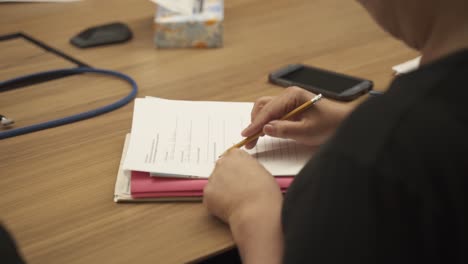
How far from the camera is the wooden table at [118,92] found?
864 millimetres

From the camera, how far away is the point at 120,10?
1.71m

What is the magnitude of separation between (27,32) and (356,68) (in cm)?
81

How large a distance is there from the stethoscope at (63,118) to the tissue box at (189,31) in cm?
18

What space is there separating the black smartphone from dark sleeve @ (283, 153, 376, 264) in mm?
574

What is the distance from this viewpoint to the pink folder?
93 centimetres

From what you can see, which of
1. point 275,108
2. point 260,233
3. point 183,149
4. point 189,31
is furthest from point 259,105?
point 189,31

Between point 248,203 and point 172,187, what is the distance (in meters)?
0.12

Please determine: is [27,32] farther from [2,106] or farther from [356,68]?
[356,68]

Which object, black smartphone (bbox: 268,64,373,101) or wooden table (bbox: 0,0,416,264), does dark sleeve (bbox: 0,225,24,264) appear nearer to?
wooden table (bbox: 0,0,416,264)

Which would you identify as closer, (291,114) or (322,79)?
(291,114)

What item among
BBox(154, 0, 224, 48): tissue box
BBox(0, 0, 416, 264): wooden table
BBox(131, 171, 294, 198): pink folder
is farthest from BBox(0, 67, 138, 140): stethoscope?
BBox(131, 171, 294, 198): pink folder

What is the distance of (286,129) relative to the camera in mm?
1018

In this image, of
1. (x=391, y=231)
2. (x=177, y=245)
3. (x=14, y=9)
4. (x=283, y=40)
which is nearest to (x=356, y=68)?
(x=283, y=40)

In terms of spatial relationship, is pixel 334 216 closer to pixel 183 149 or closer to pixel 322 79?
pixel 183 149
